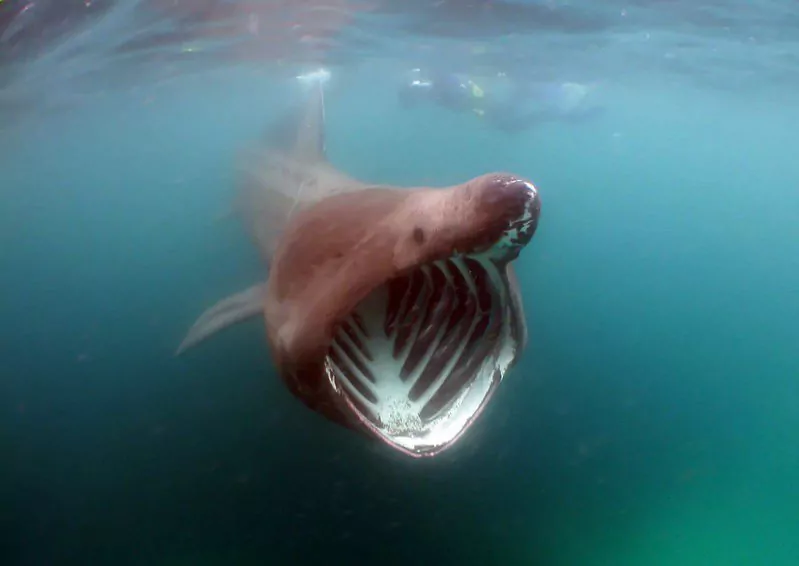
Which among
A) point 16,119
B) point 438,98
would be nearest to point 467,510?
point 438,98

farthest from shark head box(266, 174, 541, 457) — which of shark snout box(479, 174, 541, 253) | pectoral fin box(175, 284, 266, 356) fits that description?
pectoral fin box(175, 284, 266, 356)

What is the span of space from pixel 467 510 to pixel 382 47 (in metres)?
12.1

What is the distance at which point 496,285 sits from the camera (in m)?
2.90

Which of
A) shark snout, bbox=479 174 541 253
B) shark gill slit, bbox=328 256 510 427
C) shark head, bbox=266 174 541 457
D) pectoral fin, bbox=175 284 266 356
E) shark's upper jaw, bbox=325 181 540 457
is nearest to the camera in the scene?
shark snout, bbox=479 174 541 253

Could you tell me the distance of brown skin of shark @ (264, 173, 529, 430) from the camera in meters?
2.43

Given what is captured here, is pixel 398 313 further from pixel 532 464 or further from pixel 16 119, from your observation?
pixel 16 119

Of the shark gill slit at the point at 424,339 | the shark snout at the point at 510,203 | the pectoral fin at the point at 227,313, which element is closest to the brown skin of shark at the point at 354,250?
the shark snout at the point at 510,203

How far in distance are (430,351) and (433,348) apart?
24mm

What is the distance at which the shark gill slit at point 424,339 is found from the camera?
2.98 metres

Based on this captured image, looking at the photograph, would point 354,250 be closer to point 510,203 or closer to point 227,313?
point 510,203

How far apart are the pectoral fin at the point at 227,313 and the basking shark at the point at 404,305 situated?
2.53ft

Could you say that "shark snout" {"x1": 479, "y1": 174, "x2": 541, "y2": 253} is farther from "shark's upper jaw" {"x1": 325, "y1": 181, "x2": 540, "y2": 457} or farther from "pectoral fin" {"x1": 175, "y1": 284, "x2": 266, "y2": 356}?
"pectoral fin" {"x1": 175, "y1": 284, "x2": 266, "y2": 356}

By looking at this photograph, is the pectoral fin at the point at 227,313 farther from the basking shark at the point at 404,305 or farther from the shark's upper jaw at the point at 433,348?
the shark's upper jaw at the point at 433,348

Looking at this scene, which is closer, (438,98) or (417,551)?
(417,551)
